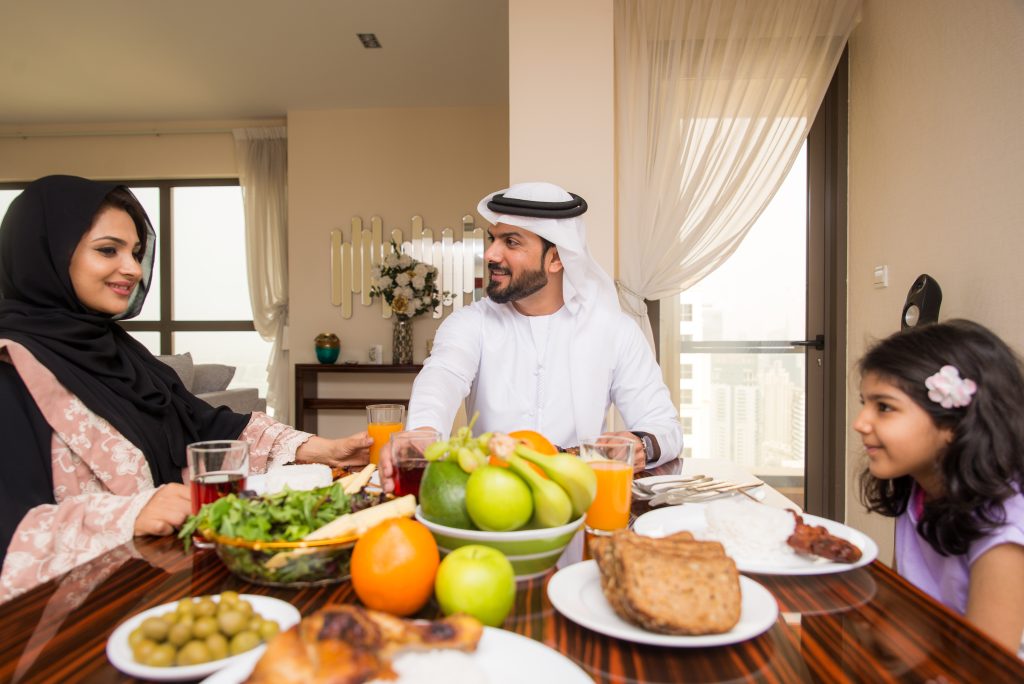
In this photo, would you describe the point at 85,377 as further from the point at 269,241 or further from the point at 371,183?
the point at 269,241

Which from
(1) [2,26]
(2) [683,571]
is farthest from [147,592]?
(1) [2,26]

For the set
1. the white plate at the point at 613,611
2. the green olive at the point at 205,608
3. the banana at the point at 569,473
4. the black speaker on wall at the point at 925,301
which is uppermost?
the black speaker on wall at the point at 925,301

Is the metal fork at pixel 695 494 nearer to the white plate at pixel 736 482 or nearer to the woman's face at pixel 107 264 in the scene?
the white plate at pixel 736 482

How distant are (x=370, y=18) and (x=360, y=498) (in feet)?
13.6

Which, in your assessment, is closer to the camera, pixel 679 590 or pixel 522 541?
pixel 679 590

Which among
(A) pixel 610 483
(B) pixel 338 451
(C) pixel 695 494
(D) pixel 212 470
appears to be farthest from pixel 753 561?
(B) pixel 338 451

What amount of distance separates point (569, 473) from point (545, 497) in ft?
0.15

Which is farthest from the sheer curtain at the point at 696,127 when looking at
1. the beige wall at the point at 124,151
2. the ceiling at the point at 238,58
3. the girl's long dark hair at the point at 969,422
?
the beige wall at the point at 124,151

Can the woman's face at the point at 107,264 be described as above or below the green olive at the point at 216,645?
above

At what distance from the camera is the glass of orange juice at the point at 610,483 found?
1.02 metres

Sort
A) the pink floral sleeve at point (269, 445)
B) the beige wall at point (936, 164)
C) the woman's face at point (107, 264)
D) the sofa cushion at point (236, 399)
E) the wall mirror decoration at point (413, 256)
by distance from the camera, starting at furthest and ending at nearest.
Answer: the wall mirror decoration at point (413, 256) < the sofa cushion at point (236, 399) < the beige wall at point (936, 164) < the pink floral sleeve at point (269, 445) < the woman's face at point (107, 264)

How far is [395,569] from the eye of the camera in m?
0.70

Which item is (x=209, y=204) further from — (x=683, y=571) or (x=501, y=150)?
(x=683, y=571)

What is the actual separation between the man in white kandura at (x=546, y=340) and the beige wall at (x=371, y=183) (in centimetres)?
375
